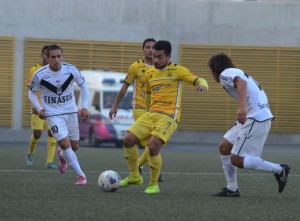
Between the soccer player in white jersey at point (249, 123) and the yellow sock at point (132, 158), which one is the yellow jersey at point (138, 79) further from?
the soccer player in white jersey at point (249, 123)

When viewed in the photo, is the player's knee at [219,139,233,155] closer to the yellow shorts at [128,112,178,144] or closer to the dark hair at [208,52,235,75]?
the yellow shorts at [128,112,178,144]

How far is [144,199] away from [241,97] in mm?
1604

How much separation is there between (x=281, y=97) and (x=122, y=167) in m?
19.9

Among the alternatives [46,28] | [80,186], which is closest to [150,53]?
[80,186]

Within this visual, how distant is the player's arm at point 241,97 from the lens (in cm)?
1141

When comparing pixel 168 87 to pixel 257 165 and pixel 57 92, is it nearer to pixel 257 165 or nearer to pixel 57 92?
pixel 257 165

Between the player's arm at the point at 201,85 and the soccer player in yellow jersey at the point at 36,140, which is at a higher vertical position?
the player's arm at the point at 201,85

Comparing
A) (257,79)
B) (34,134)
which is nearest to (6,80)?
(257,79)

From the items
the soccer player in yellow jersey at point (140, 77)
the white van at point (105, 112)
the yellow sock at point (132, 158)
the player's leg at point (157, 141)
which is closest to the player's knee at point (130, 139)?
the yellow sock at point (132, 158)

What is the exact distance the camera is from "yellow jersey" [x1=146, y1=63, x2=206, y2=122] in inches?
503

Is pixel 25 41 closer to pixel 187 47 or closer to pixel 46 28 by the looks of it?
pixel 46 28

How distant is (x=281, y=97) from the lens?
1495 inches

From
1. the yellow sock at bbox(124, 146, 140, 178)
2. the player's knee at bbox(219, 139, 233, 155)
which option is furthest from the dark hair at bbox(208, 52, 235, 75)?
the yellow sock at bbox(124, 146, 140, 178)

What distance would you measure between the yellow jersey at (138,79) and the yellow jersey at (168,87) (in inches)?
79.6
